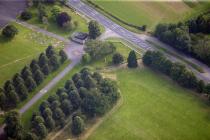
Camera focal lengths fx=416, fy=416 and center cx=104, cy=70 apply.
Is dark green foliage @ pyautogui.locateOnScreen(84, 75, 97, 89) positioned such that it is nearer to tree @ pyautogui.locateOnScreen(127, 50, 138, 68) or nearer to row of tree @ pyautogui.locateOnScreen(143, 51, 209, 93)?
tree @ pyautogui.locateOnScreen(127, 50, 138, 68)

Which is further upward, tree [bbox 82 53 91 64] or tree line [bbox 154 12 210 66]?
tree line [bbox 154 12 210 66]

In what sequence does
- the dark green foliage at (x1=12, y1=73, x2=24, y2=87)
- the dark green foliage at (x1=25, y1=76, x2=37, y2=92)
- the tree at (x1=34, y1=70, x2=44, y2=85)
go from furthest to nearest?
1. the tree at (x1=34, y1=70, x2=44, y2=85)
2. the dark green foliage at (x1=25, y1=76, x2=37, y2=92)
3. the dark green foliage at (x1=12, y1=73, x2=24, y2=87)

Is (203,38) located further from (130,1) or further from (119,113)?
(119,113)

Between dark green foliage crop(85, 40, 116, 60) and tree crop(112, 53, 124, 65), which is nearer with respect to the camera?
tree crop(112, 53, 124, 65)

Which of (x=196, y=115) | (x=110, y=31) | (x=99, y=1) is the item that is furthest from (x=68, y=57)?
(x=196, y=115)

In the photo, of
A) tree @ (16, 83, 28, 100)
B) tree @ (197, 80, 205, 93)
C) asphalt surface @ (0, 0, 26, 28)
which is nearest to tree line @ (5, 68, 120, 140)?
tree @ (16, 83, 28, 100)

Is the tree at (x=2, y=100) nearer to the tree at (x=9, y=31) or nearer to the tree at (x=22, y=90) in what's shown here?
the tree at (x=22, y=90)

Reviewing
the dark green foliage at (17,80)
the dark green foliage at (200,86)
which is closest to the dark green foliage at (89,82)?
the dark green foliage at (17,80)
